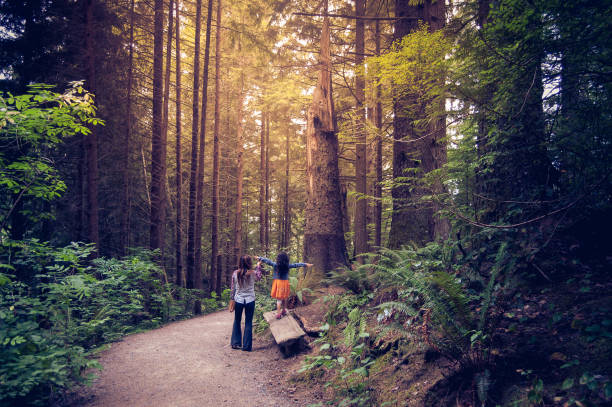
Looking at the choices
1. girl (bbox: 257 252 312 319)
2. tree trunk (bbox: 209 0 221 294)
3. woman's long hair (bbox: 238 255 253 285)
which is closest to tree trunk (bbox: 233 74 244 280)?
tree trunk (bbox: 209 0 221 294)

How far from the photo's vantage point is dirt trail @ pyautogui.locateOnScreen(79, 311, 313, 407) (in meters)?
4.56

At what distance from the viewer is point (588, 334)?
276cm

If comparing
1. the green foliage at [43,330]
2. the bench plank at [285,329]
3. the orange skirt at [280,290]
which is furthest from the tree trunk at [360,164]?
the green foliage at [43,330]

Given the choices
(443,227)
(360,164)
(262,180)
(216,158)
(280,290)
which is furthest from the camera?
(262,180)

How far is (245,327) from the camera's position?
6.94 m

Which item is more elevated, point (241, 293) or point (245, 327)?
point (241, 293)

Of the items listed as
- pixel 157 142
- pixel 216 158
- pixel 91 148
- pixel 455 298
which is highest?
pixel 216 158

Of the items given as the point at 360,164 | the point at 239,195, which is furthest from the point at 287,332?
the point at 239,195

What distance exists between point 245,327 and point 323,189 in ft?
15.4

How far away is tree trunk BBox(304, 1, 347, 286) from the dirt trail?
A: 3154 mm

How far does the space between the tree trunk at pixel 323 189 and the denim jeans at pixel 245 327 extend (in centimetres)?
248

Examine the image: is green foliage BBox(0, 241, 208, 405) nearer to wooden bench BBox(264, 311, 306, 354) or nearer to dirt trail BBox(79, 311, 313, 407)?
dirt trail BBox(79, 311, 313, 407)

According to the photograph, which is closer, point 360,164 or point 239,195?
point 360,164

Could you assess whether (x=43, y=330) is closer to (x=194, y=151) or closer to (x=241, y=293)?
(x=241, y=293)
